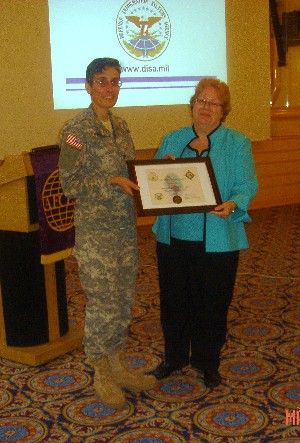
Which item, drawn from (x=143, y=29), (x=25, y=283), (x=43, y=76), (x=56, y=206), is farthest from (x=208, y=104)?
(x=143, y=29)

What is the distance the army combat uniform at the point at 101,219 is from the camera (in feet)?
8.19

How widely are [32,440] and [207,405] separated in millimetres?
765

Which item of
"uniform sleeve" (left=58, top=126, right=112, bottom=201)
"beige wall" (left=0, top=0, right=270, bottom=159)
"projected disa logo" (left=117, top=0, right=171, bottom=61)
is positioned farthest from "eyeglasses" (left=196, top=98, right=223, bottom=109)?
"projected disa logo" (left=117, top=0, right=171, bottom=61)

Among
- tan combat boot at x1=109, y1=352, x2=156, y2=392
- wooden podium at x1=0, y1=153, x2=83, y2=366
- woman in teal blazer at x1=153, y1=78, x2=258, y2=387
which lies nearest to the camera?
woman in teal blazer at x1=153, y1=78, x2=258, y2=387

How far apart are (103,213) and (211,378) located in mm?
962

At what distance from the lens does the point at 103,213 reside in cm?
257

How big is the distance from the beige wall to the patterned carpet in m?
1.95

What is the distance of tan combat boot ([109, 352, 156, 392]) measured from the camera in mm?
2812

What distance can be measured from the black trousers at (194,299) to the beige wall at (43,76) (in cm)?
294

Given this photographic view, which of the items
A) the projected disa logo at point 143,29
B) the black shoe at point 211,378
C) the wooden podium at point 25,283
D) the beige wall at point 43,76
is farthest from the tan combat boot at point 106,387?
the projected disa logo at point 143,29

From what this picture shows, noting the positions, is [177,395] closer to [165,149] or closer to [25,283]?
[25,283]

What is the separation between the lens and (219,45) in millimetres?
6324

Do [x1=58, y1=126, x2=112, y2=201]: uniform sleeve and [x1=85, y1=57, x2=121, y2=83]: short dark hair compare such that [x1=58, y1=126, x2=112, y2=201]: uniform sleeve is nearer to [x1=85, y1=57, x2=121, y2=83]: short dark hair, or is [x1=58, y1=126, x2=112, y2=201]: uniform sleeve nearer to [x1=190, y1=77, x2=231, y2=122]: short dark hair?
[x1=85, y1=57, x2=121, y2=83]: short dark hair

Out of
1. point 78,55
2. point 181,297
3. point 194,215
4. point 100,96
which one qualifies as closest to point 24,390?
point 181,297
